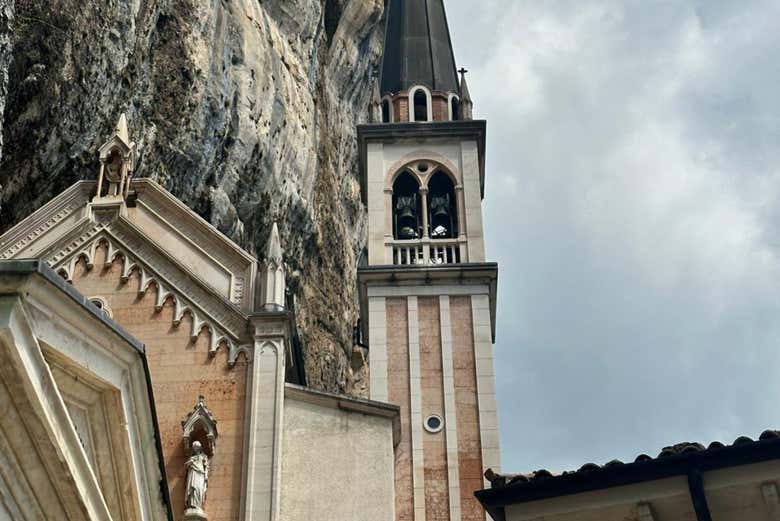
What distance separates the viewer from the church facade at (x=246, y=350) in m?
7.09

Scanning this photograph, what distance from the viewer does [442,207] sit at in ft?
75.6

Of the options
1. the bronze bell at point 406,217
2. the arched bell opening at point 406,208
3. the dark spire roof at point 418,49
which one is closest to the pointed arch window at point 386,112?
the dark spire roof at point 418,49

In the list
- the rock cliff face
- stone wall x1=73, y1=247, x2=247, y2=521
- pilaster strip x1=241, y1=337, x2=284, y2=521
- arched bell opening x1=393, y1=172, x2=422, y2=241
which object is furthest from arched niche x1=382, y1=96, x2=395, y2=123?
pilaster strip x1=241, y1=337, x2=284, y2=521

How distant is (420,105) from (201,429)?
12.5 metres

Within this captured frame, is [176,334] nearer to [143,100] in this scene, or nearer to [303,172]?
[143,100]

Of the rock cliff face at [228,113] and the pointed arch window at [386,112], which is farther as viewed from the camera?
the pointed arch window at [386,112]

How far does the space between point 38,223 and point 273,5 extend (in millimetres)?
18120

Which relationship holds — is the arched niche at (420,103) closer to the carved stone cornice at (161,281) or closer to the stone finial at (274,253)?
the stone finial at (274,253)

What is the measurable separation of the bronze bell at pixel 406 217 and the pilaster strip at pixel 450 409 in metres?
2.18

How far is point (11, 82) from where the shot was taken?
1784 centimetres

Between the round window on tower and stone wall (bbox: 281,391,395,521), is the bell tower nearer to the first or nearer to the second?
the round window on tower

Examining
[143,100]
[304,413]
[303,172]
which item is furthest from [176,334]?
[303,172]

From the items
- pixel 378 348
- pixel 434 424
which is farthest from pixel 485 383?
pixel 378 348

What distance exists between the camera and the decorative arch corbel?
13961mm
